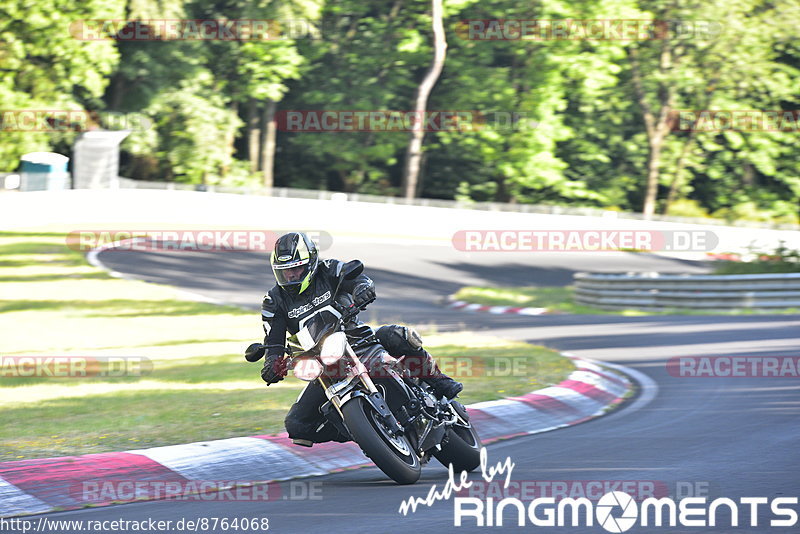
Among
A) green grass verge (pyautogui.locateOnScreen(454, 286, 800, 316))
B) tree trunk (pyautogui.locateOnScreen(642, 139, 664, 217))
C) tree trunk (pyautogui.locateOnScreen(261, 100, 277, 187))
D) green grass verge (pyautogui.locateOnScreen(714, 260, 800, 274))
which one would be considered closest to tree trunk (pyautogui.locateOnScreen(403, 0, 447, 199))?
tree trunk (pyautogui.locateOnScreen(261, 100, 277, 187))

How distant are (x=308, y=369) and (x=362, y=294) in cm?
59

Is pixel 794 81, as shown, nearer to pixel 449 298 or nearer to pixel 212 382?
pixel 449 298

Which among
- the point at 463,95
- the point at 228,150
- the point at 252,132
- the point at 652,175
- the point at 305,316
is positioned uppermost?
the point at 463,95

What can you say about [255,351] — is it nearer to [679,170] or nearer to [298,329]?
[298,329]

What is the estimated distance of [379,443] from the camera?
6055 mm

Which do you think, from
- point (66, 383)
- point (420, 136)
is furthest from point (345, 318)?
point (420, 136)

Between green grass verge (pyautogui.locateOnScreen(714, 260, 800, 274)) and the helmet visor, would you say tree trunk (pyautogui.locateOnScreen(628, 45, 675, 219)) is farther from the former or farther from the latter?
the helmet visor

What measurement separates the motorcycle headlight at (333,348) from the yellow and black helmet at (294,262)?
1.50ft

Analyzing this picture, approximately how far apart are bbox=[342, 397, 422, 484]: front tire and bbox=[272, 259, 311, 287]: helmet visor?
80 cm

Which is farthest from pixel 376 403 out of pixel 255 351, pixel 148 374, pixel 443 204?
pixel 443 204

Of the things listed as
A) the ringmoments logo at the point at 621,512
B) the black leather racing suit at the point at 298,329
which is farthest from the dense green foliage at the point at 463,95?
the ringmoments logo at the point at 621,512

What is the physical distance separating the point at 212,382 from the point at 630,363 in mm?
4887

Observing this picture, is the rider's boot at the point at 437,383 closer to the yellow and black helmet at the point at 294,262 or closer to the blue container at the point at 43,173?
the yellow and black helmet at the point at 294,262

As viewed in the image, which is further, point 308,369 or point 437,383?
point 437,383
